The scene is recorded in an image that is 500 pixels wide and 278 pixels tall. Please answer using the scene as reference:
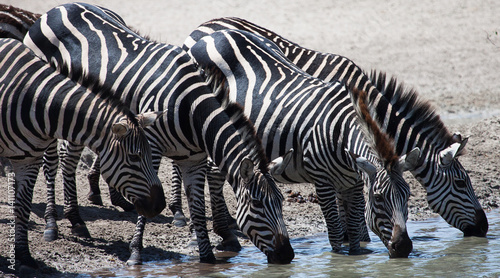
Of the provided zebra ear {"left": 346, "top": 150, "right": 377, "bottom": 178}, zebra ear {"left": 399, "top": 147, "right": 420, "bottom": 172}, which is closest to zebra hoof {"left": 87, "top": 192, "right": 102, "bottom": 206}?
zebra ear {"left": 346, "top": 150, "right": 377, "bottom": 178}

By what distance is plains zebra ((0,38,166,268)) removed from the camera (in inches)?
246

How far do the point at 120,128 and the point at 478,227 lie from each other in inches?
169

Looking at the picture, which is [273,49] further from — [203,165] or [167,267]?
[167,267]

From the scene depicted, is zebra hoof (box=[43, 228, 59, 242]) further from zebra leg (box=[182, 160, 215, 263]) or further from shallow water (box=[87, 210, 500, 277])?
zebra leg (box=[182, 160, 215, 263])

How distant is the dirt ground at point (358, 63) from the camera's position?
299 inches

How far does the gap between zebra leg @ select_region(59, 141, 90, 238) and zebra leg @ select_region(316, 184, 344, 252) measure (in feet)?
9.45

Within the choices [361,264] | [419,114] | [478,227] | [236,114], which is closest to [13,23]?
[236,114]

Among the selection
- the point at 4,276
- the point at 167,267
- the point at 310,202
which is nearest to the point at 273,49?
the point at 310,202

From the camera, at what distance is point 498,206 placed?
31.9 feet

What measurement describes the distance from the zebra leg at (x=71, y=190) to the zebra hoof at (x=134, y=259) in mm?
932

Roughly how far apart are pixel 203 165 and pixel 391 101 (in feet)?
7.62

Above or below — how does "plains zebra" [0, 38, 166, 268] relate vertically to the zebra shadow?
above

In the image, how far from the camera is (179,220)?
8.55 meters

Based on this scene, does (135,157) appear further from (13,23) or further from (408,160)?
(13,23)
